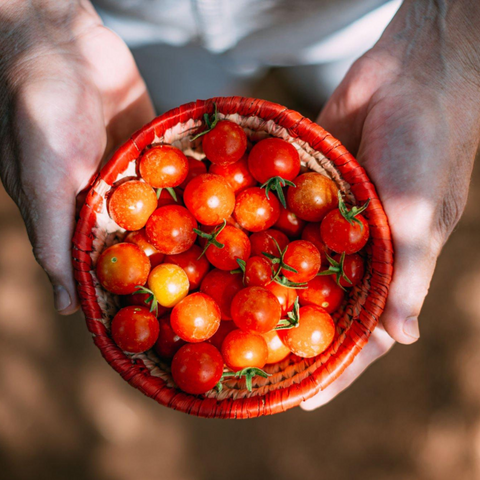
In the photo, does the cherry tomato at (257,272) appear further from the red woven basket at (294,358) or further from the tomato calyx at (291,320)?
the red woven basket at (294,358)

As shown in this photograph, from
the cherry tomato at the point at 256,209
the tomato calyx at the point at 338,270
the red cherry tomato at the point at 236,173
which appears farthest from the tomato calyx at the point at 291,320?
the red cherry tomato at the point at 236,173

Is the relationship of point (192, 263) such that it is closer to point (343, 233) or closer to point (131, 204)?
point (131, 204)

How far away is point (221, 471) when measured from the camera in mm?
1674

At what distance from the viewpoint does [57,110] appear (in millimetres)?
1031

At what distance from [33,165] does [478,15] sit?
1.18 m

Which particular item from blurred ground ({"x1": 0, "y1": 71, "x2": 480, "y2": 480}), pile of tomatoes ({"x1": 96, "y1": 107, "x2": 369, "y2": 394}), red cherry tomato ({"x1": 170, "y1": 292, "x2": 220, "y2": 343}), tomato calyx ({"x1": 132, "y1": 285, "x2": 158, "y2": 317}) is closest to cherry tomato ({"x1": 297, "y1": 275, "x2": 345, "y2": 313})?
pile of tomatoes ({"x1": 96, "y1": 107, "x2": 369, "y2": 394})

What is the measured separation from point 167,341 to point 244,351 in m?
0.21

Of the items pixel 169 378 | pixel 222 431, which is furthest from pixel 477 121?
pixel 222 431

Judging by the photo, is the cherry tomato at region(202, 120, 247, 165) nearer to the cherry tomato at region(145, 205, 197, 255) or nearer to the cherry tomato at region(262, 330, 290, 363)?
the cherry tomato at region(145, 205, 197, 255)

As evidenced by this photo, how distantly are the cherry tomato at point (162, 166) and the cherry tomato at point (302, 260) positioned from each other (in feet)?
1.04

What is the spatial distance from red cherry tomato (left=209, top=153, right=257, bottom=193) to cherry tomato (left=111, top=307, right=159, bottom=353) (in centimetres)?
39

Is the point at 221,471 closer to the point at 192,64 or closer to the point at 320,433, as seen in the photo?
the point at 320,433

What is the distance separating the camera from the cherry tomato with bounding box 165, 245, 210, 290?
108 cm

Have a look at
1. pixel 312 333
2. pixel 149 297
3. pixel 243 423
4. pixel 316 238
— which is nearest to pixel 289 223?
pixel 316 238
